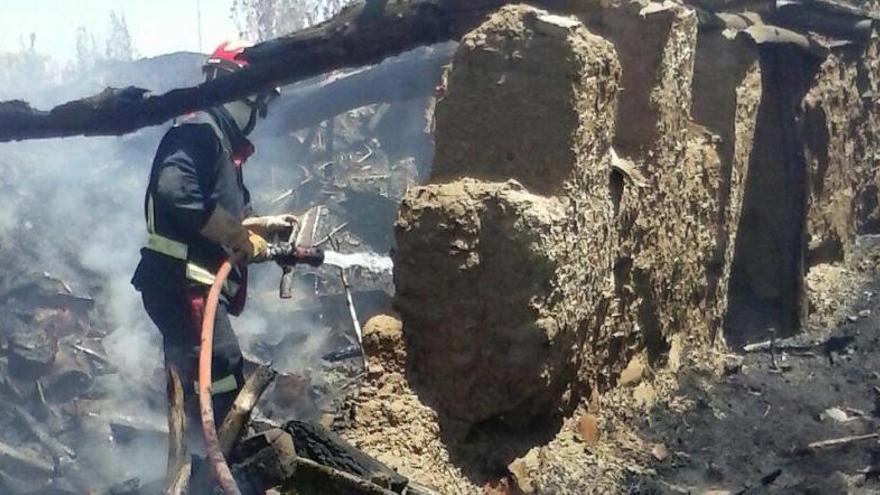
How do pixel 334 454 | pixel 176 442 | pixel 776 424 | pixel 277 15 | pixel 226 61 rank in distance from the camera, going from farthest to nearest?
1. pixel 277 15
2. pixel 226 61
3. pixel 776 424
4. pixel 176 442
5. pixel 334 454

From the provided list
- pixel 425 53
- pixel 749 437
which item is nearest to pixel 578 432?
pixel 749 437

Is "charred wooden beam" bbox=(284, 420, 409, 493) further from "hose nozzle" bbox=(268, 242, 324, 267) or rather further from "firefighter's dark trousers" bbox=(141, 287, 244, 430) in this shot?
"hose nozzle" bbox=(268, 242, 324, 267)

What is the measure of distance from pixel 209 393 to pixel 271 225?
1.47 meters

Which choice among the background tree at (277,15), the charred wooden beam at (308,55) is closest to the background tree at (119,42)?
the background tree at (277,15)

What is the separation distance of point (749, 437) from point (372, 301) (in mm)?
5474

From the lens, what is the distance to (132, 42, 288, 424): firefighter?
15.0 ft

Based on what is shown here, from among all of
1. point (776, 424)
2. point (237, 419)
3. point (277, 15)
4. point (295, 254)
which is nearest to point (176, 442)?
point (237, 419)

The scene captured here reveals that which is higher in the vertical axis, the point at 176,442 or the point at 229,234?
the point at 229,234

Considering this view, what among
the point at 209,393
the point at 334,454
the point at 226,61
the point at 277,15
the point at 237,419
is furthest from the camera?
the point at 277,15

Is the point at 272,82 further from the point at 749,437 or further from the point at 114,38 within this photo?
the point at 114,38

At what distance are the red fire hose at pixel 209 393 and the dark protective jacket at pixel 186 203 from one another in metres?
0.16

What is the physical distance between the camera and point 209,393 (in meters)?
3.83

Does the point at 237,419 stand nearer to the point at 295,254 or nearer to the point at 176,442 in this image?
the point at 176,442

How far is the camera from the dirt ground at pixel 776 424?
375cm
